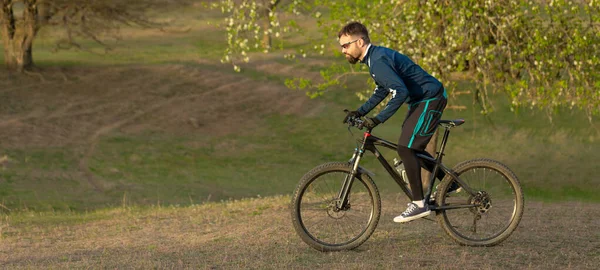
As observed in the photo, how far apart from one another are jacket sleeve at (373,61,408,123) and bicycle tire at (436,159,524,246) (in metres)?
1.02

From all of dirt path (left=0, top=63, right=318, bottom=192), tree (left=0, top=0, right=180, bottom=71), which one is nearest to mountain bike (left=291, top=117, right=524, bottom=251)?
dirt path (left=0, top=63, right=318, bottom=192)

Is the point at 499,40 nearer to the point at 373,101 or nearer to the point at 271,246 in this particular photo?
the point at 373,101

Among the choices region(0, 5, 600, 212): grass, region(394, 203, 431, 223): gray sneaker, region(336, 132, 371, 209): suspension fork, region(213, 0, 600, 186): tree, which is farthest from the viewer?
region(0, 5, 600, 212): grass

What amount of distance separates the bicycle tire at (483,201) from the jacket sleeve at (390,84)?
1022mm

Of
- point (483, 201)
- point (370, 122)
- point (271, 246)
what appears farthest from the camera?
point (271, 246)

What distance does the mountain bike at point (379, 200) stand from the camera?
7.85 m

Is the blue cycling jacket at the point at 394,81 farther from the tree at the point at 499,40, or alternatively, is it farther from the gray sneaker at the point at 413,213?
the tree at the point at 499,40

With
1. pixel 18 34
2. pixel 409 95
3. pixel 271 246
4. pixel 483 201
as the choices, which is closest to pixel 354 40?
pixel 409 95

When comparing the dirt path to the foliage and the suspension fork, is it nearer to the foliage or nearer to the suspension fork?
the foliage

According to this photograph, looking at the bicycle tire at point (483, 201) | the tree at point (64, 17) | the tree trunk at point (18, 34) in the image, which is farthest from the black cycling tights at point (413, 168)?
the tree trunk at point (18, 34)

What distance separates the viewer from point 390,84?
7590mm

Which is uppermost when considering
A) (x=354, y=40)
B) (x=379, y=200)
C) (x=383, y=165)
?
(x=354, y=40)

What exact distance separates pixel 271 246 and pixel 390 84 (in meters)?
2.14

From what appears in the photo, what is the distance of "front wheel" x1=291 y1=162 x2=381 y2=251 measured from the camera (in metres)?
7.86
